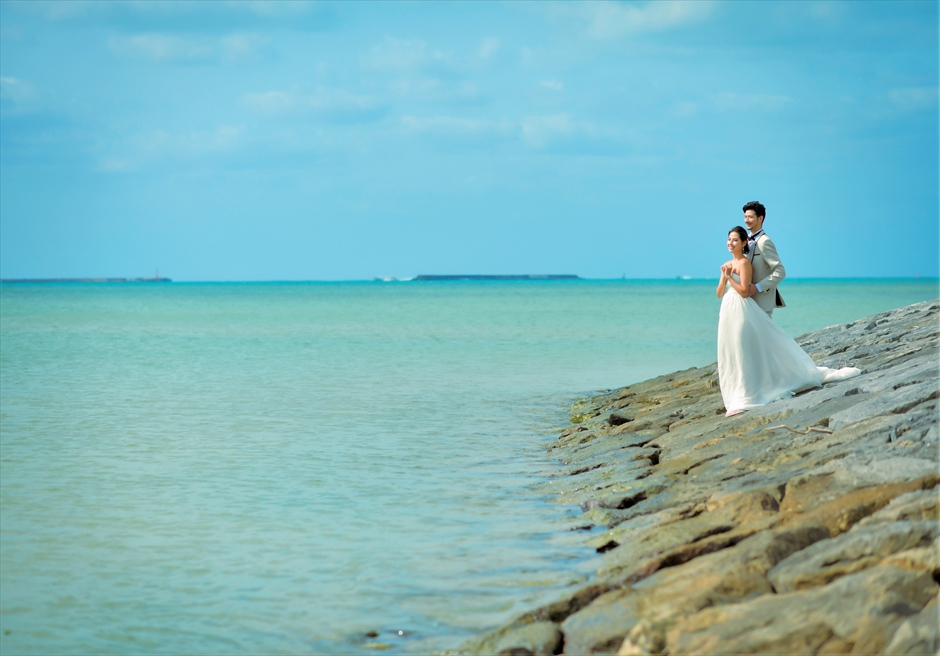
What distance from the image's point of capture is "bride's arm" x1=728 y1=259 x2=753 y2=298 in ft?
35.4

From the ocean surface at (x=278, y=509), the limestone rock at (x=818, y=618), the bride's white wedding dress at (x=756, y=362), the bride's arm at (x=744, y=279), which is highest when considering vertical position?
the bride's arm at (x=744, y=279)

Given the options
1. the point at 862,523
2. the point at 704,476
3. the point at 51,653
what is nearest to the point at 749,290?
the point at 704,476

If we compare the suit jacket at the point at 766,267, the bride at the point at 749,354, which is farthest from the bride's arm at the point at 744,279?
the suit jacket at the point at 766,267

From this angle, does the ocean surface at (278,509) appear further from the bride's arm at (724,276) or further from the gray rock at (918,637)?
the bride's arm at (724,276)

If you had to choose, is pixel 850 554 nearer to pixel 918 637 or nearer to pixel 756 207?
pixel 918 637

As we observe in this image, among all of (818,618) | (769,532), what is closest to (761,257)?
(769,532)

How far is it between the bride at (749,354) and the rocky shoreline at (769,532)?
1.30 feet

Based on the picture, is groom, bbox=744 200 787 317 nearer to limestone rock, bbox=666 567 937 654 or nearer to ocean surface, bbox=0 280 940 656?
ocean surface, bbox=0 280 940 656

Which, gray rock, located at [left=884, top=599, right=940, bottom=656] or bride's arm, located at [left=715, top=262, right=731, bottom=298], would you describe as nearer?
gray rock, located at [left=884, top=599, right=940, bottom=656]

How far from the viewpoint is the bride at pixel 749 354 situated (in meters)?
10.9

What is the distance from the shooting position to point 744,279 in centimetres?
1083

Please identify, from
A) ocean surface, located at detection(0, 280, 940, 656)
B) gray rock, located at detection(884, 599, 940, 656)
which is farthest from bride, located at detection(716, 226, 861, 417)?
gray rock, located at detection(884, 599, 940, 656)

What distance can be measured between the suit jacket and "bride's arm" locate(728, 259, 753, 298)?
0.16 meters

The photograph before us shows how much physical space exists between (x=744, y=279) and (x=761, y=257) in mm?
329
